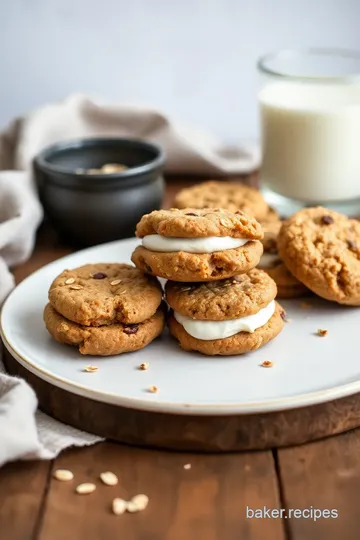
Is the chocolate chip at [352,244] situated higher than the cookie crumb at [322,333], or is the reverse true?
the chocolate chip at [352,244]

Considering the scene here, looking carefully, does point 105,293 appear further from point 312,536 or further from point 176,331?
point 312,536

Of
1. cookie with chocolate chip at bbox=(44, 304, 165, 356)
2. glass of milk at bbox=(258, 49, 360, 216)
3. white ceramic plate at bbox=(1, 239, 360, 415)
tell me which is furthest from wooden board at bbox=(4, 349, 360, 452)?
glass of milk at bbox=(258, 49, 360, 216)

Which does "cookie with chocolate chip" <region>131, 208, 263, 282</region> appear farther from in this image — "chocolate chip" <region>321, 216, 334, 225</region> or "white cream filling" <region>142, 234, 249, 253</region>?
"chocolate chip" <region>321, 216, 334, 225</region>

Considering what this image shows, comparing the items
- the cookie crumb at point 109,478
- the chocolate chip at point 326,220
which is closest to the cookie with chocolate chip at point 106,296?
the cookie crumb at point 109,478

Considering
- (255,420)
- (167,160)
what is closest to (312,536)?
(255,420)

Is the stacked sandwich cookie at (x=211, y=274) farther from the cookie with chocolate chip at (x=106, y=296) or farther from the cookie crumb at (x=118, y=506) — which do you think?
the cookie crumb at (x=118, y=506)
